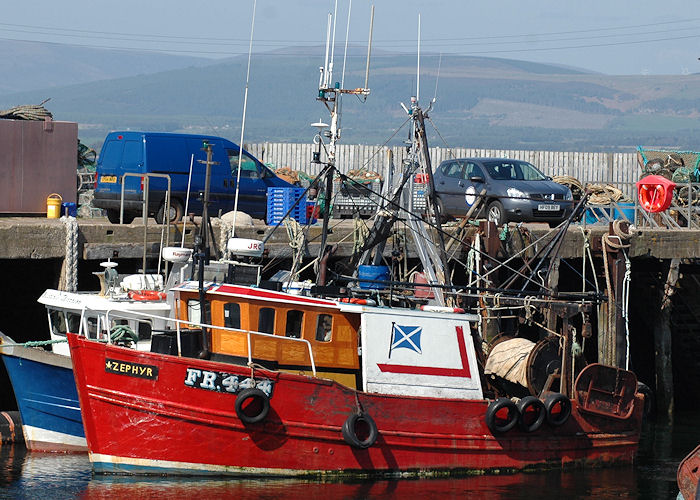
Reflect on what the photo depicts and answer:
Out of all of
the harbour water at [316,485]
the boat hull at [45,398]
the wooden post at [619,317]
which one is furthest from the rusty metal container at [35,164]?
the wooden post at [619,317]

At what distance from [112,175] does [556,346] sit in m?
9.71

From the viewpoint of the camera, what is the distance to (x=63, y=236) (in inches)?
683

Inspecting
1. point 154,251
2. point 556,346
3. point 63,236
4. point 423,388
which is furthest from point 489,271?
point 63,236

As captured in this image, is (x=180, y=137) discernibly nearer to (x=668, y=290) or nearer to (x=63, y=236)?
(x=63, y=236)

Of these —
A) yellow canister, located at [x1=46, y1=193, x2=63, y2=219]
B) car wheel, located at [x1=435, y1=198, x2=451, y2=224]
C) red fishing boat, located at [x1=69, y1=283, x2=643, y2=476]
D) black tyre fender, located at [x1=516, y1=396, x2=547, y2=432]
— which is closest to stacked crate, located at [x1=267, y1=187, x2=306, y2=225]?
car wheel, located at [x1=435, y1=198, x2=451, y2=224]

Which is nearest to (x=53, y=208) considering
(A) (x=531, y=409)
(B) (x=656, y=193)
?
(A) (x=531, y=409)

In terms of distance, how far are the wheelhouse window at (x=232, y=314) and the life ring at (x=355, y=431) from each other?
1.94 m

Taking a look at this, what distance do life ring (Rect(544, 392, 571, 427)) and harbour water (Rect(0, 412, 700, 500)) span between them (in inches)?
31.7

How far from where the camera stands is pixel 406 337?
14883 millimetres

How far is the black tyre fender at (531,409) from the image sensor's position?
1524 cm

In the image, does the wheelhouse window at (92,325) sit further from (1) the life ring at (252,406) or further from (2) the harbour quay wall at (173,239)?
(1) the life ring at (252,406)

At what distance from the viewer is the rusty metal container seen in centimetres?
2109

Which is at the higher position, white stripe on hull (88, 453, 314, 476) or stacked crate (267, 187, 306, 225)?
stacked crate (267, 187, 306, 225)

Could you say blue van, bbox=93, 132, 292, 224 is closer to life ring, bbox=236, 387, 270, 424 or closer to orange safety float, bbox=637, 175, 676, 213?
orange safety float, bbox=637, 175, 676, 213
